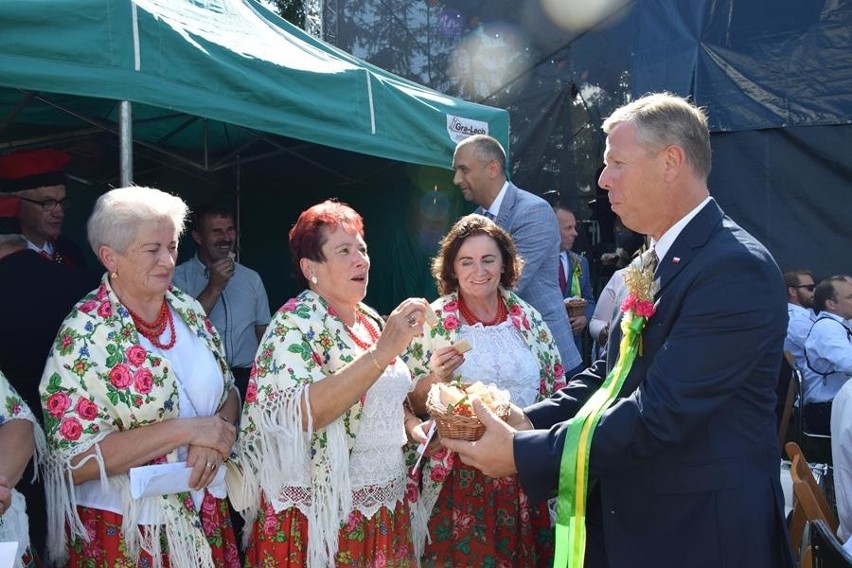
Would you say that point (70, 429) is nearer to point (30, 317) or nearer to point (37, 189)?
point (30, 317)

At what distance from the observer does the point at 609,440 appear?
2170mm

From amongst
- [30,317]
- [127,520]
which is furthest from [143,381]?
[30,317]

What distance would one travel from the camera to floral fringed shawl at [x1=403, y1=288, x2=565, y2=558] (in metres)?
3.53

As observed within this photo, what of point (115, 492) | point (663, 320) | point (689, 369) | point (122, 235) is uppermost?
point (122, 235)

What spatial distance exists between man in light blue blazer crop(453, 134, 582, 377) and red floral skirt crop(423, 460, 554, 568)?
3.98 feet

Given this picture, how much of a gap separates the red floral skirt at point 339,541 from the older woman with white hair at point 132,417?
0.53 ft

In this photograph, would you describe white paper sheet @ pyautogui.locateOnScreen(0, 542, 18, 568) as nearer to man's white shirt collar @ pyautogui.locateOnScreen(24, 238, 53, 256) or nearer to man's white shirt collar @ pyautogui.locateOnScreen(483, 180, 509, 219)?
man's white shirt collar @ pyautogui.locateOnScreen(24, 238, 53, 256)

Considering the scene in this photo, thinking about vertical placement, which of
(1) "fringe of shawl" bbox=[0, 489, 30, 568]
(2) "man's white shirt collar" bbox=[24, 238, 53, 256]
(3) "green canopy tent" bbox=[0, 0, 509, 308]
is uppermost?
(3) "green canopy tent" bbox=[0, 0, 509, 308]

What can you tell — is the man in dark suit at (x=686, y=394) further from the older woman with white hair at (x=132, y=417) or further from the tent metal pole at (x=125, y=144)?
the tent metal pole at (x=125, y=144)

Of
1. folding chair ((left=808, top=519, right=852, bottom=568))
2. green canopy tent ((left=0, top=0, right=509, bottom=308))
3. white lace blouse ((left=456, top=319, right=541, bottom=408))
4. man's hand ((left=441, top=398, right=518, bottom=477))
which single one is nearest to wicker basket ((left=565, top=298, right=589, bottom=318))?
green canopy tent ((left=0, top=0, right=509, bottom=308))

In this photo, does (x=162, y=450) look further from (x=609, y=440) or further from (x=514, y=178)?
(x=514, y=178)

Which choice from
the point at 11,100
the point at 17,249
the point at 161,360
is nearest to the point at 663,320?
the point at 161,360

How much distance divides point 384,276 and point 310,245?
363 centimetres

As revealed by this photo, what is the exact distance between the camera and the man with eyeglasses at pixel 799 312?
641cm
